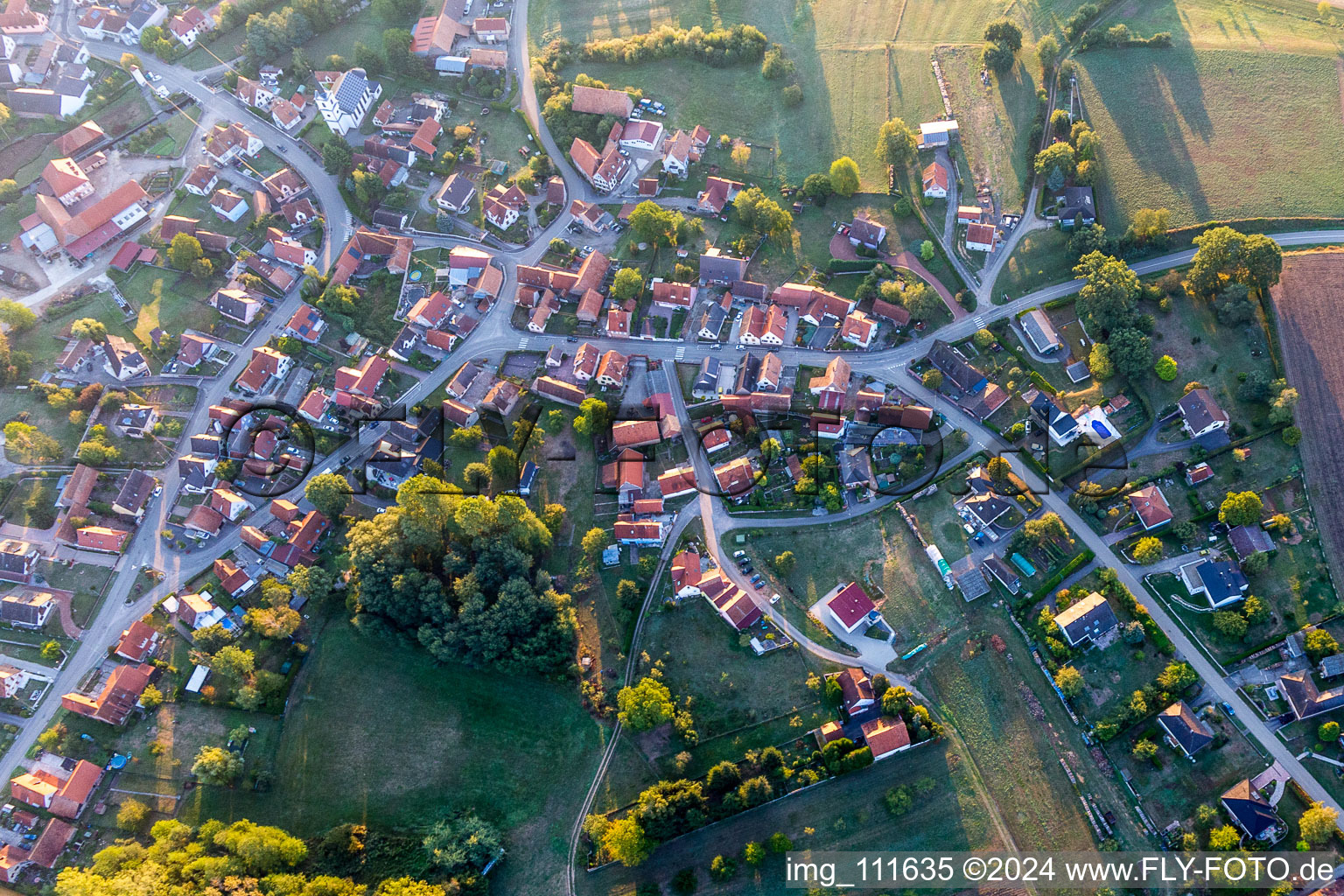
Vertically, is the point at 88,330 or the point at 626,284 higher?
the point at 626,284

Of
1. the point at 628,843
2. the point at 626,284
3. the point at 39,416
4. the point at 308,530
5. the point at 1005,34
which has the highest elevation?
the point at 1005,34

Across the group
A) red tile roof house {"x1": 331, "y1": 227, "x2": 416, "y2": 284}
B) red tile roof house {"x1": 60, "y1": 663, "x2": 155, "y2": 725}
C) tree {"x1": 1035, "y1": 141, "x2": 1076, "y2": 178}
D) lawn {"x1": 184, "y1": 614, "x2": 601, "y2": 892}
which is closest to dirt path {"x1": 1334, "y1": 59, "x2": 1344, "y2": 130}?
tree {"x1": 1035, "y1": 141, "x2": 1076, "y2": 178}

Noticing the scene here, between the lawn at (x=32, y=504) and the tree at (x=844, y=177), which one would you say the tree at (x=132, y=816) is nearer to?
the lawn at (x=32, y=504)

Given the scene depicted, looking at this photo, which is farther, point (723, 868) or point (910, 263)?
point (910, 263)

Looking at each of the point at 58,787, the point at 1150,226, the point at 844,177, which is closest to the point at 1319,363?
the point at 1150,226

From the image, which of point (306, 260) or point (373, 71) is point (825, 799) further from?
point (373, 71)

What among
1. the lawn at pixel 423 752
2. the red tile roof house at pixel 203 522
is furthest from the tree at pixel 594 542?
the red tile roof house at pixel 203 522

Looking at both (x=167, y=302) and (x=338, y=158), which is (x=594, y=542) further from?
(x=167, y=302)
